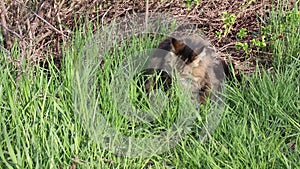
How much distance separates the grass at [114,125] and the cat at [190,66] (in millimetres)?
131

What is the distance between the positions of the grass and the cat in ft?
0.43

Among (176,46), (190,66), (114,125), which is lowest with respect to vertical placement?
(114,125)

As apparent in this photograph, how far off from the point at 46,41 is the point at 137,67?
913 mm

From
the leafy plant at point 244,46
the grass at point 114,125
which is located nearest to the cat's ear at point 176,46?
the grass at point 114,125

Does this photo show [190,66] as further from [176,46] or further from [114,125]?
[114,125]

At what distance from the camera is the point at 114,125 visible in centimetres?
275

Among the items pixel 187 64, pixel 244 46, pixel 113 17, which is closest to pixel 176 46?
pixel 187 64

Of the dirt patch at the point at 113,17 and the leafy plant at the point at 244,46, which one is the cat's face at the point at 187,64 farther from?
the leafy plant at the point at 244,46

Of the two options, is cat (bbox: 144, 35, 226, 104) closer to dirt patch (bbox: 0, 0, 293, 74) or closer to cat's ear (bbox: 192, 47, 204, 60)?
cat's ear (bbox: 192, 47, 204, 60)

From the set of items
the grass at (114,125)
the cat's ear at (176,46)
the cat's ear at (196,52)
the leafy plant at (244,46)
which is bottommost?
the grass at (114,125)

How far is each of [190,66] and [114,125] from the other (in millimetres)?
653

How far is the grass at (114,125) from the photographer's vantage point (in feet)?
8.01

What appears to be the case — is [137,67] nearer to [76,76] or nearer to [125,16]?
[76,76]

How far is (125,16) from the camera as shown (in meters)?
3.83
